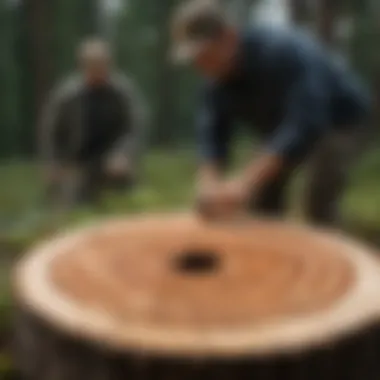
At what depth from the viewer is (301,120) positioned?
1.91 m

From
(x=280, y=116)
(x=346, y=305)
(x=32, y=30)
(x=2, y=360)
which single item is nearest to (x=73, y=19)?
(x=32, y=30)

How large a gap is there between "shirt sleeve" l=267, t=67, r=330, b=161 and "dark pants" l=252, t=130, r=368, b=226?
0.27 metres

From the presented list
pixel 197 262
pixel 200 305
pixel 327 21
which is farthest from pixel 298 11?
pixel 200 305

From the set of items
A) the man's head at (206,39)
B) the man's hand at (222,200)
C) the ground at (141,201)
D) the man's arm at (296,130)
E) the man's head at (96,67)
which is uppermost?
the man's head at (206,39)

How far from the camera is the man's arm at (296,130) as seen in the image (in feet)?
6.24

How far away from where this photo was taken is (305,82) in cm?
196

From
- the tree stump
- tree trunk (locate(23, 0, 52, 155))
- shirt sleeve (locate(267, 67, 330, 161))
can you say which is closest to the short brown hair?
shirt sleeve (locate(267, 67, 330, 161))

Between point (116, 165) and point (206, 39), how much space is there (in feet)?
3.85

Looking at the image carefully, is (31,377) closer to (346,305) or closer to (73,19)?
(346,305)

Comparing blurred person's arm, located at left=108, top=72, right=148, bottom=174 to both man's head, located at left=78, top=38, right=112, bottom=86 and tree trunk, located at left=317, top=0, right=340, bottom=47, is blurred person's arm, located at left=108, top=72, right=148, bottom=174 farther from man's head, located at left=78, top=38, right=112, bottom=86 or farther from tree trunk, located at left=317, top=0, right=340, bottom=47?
tree trunk, located at left=317, top=0, right=340, bottom=47

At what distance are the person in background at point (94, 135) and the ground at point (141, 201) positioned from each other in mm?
120

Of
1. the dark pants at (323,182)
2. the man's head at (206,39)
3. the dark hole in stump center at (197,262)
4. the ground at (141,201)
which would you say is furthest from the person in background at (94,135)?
the dark hole in stump center at (197,262)

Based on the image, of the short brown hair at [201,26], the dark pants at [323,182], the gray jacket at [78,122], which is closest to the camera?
the short brown hair at [201,26]

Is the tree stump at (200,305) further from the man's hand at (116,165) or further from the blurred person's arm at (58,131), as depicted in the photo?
the blurred person's arm at (58,131)
